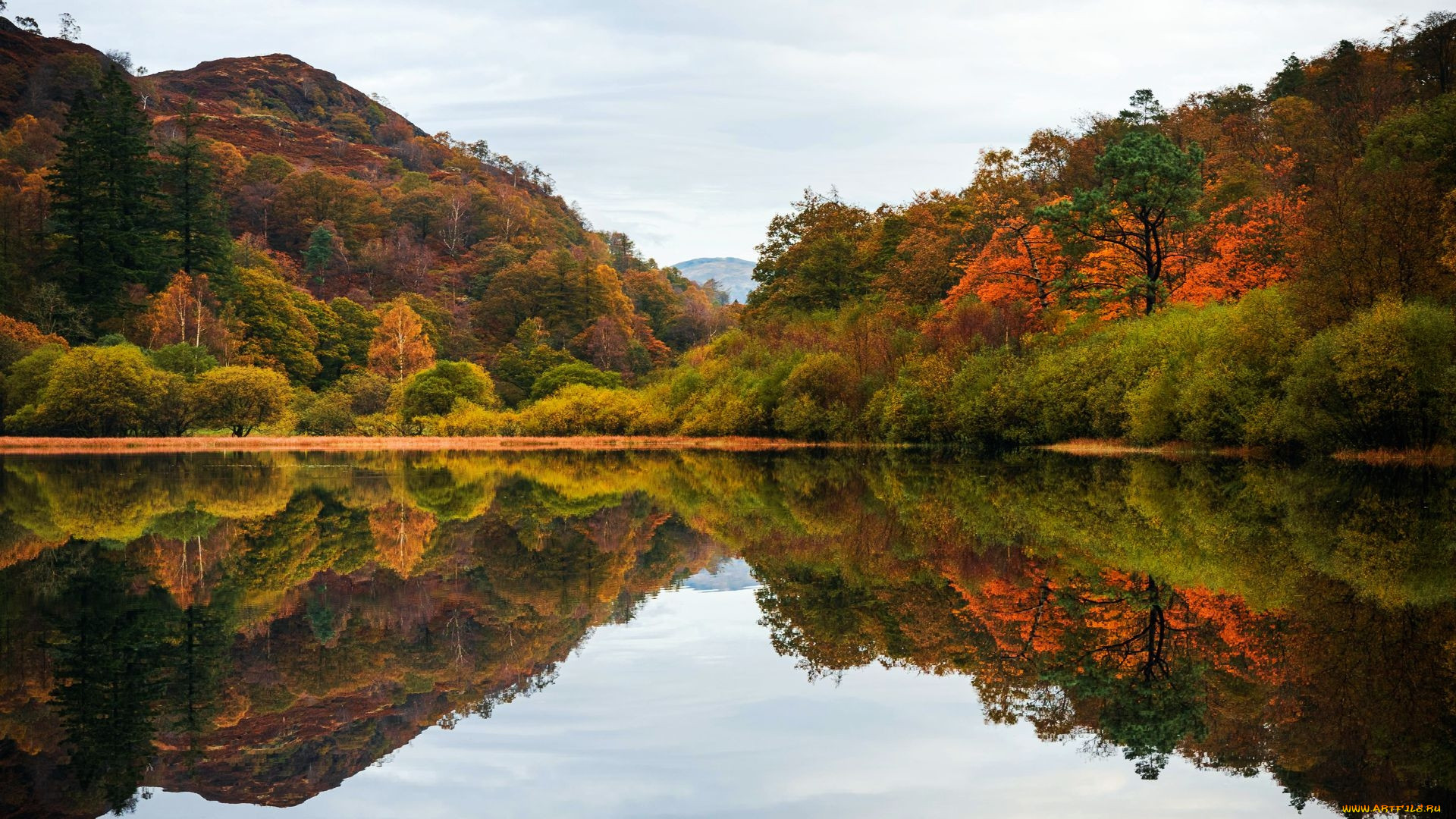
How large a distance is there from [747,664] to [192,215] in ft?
227

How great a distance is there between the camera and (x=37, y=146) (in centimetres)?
8244

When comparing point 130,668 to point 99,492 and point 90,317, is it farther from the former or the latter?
point 90,317

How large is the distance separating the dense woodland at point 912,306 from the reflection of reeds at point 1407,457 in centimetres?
25

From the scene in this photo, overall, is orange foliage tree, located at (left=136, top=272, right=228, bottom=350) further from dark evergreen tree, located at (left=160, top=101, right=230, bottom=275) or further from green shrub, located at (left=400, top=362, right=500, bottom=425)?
green shrub, located at (left=400, top=362, right=500, bottom=425)

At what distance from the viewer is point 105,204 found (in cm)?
5994

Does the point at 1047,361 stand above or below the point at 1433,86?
below

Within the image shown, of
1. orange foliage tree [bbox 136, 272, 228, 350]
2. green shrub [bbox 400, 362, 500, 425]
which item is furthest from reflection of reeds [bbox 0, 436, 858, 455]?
orange foliage tree [bbox 136, 272, 228, 350]

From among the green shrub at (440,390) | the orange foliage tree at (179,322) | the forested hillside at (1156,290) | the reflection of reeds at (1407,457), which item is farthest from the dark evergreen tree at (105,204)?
the reflection of reeds at (1407,457)

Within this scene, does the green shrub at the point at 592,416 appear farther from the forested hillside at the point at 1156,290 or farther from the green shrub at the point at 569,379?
the green shrub at the point at 569,379

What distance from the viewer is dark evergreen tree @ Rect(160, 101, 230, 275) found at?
64750mm

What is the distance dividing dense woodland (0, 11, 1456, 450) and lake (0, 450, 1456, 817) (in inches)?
460

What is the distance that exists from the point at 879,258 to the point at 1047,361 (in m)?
20.6

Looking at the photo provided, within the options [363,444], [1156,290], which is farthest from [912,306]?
[363,444]

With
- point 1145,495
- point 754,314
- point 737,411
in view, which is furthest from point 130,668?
point 754,314
